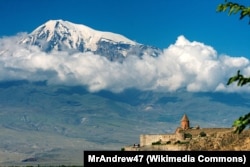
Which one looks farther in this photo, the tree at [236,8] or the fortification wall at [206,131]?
the fortification wall at [206,131]

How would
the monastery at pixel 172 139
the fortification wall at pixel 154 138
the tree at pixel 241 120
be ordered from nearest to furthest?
the tree at pixel 241 120 < the monastery at pixel 172 139 < the fortification wall at pixel 154 138


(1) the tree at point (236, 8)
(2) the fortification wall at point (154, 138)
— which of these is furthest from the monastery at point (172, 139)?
(1) the tree at point (236, 8)

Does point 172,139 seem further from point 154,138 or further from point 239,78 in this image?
point 239,78

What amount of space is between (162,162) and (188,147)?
84.6 meters

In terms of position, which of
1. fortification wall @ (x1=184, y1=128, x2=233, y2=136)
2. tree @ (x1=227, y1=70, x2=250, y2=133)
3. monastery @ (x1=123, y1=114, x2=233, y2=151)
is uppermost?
fortification wall @ (x1=184, y1=128, x2=233, y2=136)

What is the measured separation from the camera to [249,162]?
→ 90.0 feet

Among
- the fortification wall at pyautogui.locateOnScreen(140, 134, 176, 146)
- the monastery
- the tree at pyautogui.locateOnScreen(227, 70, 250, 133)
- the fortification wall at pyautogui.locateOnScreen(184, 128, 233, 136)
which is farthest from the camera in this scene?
the fortification wall at pyautogui.locateOnScreen(140, 134, 176, 146)

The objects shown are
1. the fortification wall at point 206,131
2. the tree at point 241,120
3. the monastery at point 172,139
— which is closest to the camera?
the tree at point 241,120

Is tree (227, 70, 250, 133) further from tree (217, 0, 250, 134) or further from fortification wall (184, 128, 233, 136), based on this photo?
fortification wall (184, 128, 233, 136)

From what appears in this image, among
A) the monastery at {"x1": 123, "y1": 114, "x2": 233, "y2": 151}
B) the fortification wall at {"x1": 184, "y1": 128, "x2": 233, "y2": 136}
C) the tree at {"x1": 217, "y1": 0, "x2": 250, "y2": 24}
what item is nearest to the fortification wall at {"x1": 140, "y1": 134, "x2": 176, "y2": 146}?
the monastery at {"x1": 123, "y1": 114, "x2": 233, "y2": 151}

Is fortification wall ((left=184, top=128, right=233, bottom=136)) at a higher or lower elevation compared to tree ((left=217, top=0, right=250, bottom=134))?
higher

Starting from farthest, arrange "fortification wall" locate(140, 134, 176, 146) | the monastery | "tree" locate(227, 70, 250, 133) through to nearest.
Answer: "fortification wall" locate(140, 134, 176, 146) < the monastery < "tree" locate(227, 70, 250, 133)

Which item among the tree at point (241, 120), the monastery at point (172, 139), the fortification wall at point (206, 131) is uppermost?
the fortification wall at point (206, 131)

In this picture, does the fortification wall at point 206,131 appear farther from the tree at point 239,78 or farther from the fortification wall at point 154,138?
the tree at point 239,78
